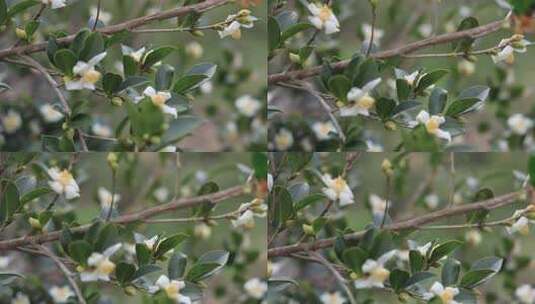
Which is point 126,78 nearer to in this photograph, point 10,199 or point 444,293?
point 10,199

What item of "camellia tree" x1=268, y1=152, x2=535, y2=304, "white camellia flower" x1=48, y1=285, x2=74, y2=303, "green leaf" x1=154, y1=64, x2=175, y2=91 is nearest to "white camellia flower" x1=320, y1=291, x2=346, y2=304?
"camellia tree" x1=268, y1=152, x2=535, y2=304

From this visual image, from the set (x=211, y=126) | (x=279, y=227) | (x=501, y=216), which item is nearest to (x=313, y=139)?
(x=279, y=227)

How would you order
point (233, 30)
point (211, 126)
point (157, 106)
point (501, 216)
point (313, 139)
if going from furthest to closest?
1. point (501, 216)
2. point (211, 126)
3. point (313, 139)
4. point (233, 30)
5. point (157, 106)

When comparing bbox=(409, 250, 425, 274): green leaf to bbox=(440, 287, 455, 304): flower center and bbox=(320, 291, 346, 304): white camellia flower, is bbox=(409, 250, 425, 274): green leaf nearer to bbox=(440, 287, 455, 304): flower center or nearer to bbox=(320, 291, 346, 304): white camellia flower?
bbox=(440, 287, 455, 304): flower center

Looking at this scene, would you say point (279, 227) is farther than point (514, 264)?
No

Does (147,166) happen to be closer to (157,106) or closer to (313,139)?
(313,139)

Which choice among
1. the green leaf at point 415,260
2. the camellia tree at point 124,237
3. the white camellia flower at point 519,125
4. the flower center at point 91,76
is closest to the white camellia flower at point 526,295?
the white camellia flower at point 519,125

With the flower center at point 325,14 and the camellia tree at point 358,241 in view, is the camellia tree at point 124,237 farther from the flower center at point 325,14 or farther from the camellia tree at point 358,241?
the flower center at point 325,14

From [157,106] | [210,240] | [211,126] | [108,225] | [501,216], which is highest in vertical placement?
[157,106]
